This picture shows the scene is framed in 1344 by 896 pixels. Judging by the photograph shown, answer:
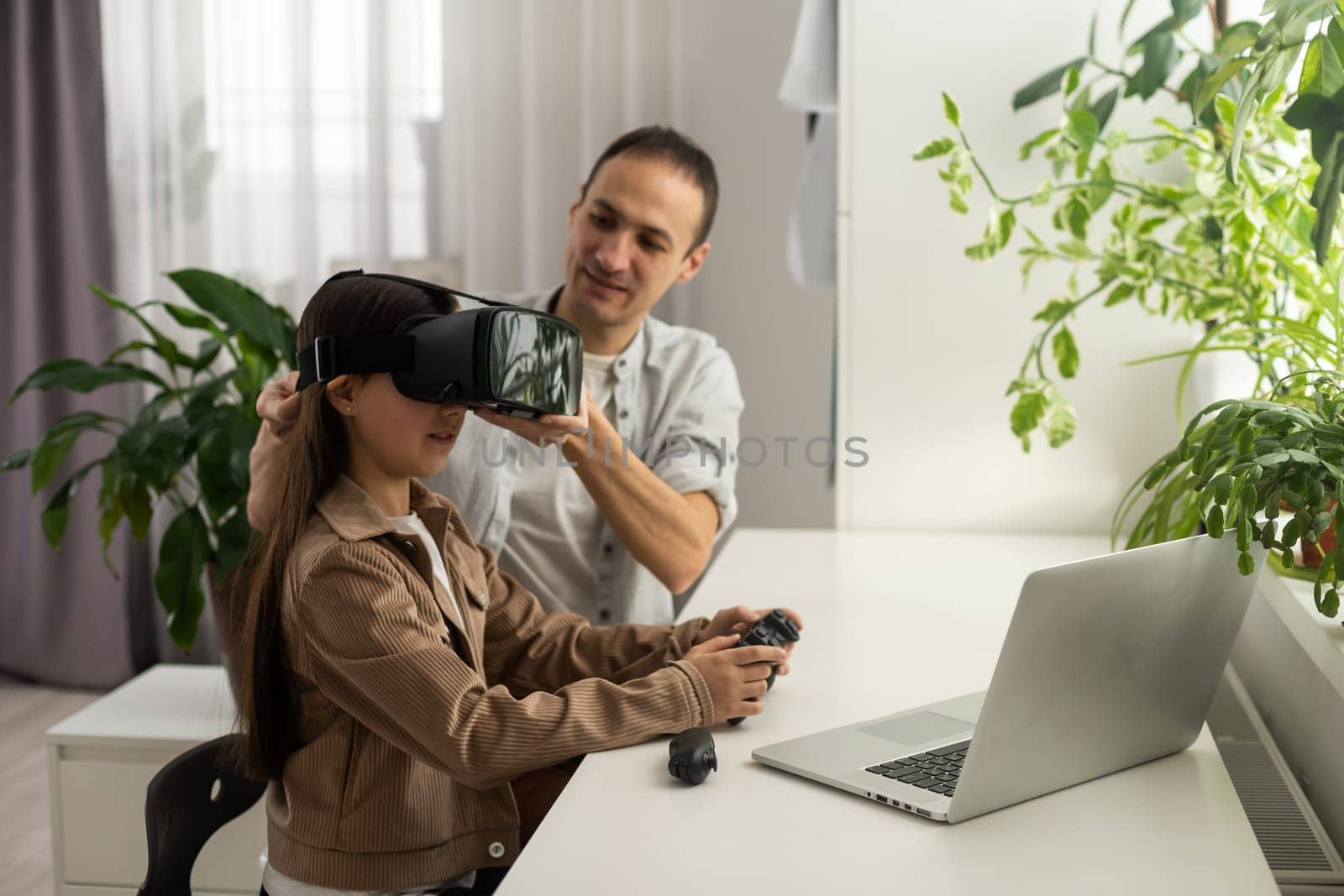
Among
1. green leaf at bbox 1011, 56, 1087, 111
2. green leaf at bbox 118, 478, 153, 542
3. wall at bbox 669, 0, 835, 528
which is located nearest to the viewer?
green leaf at bbox 1011, 56, 1087, 111

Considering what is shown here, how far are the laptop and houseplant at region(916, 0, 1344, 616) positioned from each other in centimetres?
6

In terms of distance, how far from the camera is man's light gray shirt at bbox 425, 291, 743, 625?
1.62 metres

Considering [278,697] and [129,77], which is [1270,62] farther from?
[129,77]

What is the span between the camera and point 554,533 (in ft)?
5.49

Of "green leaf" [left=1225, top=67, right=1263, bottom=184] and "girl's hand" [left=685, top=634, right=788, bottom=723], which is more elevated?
"green leaf" [left=1225, top=67, right=1263, bottom=184]

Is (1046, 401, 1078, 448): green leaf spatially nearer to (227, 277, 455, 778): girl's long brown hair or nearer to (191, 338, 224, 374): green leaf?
(227, 277, 455, 778): girl's long brown hair

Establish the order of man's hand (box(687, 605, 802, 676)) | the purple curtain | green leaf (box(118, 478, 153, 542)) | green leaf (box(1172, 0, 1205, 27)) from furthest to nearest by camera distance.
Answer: the purple curtain → green leaf (box(118, 478, 153, 542)) → green leaf (box(1172, 0, 1205, 27)) → man's hand (box(687, 605, 802, 676))

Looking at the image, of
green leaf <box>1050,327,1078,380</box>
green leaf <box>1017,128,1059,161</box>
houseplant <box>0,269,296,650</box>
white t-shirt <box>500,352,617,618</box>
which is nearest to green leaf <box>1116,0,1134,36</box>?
green leaf <box>1017,128,1059,161</box>

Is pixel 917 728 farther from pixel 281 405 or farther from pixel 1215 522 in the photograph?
pixel 281 405

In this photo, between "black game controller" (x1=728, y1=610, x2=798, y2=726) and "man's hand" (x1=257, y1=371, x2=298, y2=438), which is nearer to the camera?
"black game controller" (x1=728, y1=610, x2=798, y2=726)

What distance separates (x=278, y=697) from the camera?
41.6 inches

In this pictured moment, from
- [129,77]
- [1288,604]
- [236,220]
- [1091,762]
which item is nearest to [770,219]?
[236,220]

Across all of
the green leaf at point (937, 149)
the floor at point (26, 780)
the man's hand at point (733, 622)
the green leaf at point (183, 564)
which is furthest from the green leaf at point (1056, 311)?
the floor at point (26, 780)

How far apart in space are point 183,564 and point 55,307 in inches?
57.1
